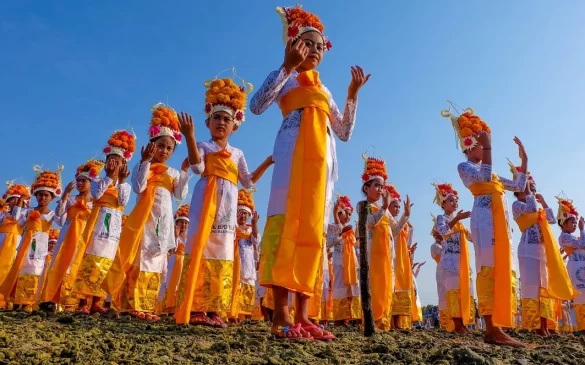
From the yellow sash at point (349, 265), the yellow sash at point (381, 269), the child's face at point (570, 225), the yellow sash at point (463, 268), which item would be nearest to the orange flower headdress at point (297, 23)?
the yellow sash at point (381, 269)

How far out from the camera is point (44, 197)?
31.6 ft

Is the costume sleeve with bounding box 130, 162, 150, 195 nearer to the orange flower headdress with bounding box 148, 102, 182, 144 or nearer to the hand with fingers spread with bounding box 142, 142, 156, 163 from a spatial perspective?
the hand with fingers spread with bounding box 142, 142, 156, 163

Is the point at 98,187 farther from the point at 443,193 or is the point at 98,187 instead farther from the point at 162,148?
the point at 443,193

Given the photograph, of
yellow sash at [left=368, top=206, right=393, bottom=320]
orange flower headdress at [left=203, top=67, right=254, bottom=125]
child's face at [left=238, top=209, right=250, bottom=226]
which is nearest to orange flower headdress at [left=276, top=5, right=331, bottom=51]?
orange flower headdress at [left=203, top=67, right=254, bottom=125]

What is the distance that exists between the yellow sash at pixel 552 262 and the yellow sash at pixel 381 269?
7.50ft

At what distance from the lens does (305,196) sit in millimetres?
3424

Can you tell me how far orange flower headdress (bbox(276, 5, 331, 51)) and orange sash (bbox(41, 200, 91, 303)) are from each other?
484cm

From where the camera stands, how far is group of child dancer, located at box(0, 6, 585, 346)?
3500 millimetres

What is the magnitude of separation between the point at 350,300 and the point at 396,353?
6515mm

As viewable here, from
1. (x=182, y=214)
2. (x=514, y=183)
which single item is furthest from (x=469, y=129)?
(x=182, y=214)

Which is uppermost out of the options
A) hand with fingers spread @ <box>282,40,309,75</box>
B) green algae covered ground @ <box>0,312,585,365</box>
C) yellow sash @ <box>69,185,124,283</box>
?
hand with fingers spread @ <box>282,40,309,75</box>

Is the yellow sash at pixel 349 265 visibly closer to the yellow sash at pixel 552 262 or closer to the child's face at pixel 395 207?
the child's face at pixel 395 207

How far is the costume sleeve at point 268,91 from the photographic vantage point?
3.56m

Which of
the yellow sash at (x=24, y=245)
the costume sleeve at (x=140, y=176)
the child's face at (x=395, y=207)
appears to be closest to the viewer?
the costume sleeve at (x=140, y=176)
